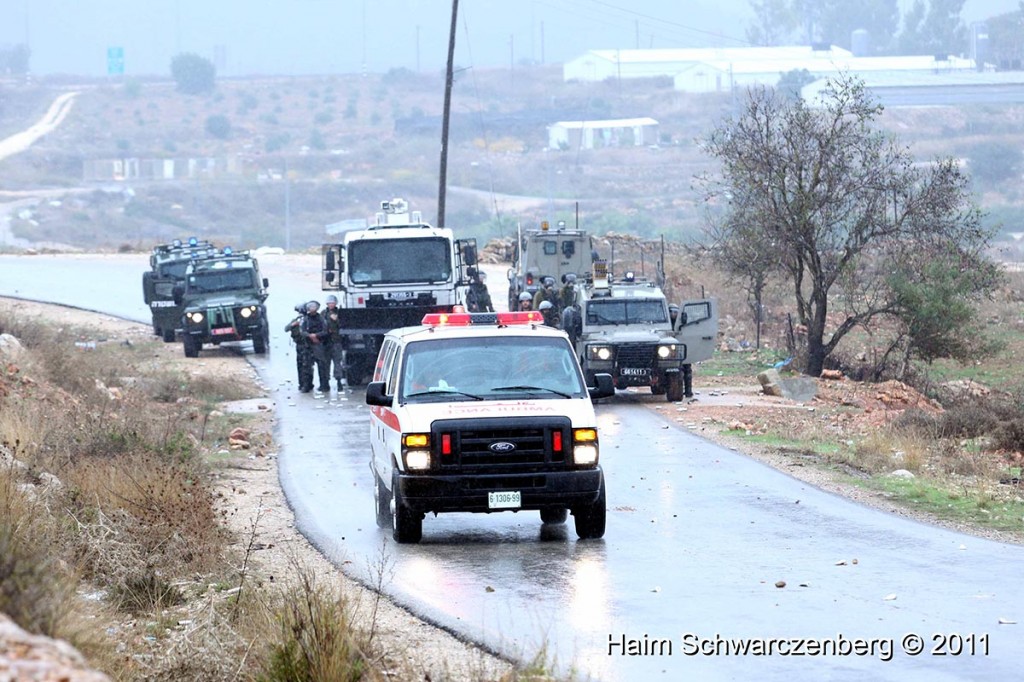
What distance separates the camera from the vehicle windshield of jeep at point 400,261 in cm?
2820

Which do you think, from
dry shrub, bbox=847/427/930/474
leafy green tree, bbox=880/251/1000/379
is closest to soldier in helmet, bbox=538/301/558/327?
leafy green tree, bbox=880/251/1000/379

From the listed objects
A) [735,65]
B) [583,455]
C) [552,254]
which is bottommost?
[552,254]

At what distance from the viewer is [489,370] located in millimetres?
13172

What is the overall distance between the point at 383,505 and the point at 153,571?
384cm

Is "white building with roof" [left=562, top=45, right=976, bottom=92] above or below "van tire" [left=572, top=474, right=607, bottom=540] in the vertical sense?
above

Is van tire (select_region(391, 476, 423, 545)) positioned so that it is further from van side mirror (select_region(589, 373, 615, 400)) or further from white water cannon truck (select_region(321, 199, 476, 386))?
white water cannon truck (select_region(321, 199, 476, 386))

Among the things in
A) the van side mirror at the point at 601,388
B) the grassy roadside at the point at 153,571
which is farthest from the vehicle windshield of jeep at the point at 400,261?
the van side mirror at the point at 601,388

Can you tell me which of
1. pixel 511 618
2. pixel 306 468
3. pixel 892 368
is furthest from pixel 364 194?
pixel 511 618

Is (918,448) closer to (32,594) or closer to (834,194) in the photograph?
(834,194)

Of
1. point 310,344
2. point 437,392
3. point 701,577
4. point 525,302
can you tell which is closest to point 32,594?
point 701,577

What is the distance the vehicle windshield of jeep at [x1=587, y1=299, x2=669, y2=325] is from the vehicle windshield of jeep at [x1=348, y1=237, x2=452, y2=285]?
3024 mm

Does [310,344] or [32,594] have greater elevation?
[32,594]

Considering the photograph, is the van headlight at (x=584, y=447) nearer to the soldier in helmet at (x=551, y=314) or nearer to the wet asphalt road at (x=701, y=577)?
the wet asphalt road at (x=701, y=577)

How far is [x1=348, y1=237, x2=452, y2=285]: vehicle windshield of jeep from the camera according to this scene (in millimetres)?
28203
